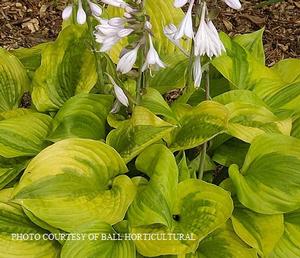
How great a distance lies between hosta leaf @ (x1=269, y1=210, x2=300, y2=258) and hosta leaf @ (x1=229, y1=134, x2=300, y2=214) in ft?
0.57

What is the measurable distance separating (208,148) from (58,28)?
1777 millimetres

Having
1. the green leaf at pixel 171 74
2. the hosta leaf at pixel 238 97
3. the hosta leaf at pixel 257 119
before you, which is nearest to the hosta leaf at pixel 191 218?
the hosta leaf at pixel 257 119

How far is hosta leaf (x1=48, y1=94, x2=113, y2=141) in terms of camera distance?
2.56 m

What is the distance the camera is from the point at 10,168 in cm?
261

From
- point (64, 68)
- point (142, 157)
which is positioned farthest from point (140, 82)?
point (64, 68)

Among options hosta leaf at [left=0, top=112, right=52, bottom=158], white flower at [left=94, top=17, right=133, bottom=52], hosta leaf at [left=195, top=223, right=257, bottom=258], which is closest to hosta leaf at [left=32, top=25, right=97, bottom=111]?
hosta leaf at [left=0, top=112, right=52, bottom=158]

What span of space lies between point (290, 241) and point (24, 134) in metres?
1.12

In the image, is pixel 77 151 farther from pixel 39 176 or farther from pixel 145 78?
pixel 145 78

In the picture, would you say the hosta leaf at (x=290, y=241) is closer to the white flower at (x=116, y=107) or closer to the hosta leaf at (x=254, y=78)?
the hosta leaf at (x=254, y=78)

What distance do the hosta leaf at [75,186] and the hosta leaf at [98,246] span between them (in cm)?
3

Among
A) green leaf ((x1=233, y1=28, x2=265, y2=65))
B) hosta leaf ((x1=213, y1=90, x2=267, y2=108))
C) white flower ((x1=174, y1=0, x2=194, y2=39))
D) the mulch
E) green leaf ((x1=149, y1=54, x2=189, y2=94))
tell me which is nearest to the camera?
white flower ((x1=174, y1=0, x2=194, y2=39))

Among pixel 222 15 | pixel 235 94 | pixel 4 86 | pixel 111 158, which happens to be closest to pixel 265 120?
pixel 235 94

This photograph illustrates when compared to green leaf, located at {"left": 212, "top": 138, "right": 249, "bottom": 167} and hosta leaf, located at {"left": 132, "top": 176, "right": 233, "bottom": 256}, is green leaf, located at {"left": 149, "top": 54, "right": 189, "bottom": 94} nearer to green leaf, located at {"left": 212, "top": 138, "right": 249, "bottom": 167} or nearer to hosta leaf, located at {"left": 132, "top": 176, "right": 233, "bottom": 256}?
green leaf, located at {"left": 212, "top": 138, "right": 249, "bottom": 167}

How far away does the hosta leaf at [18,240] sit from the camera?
2.35 metres
